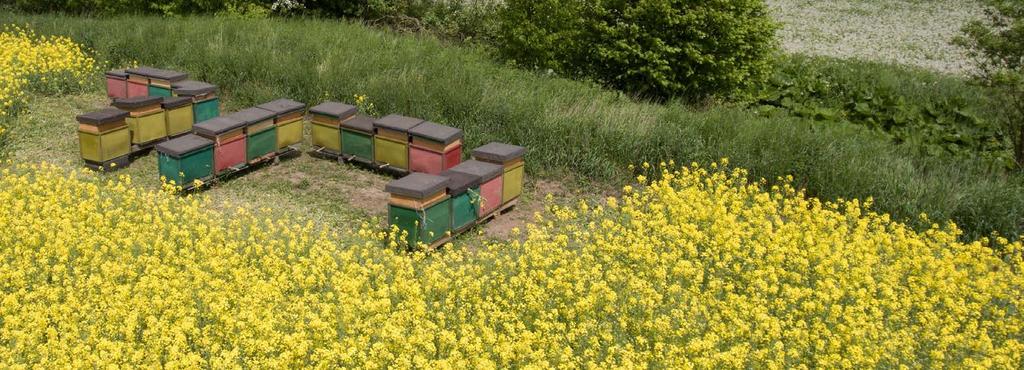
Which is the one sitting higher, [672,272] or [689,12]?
[689,12]

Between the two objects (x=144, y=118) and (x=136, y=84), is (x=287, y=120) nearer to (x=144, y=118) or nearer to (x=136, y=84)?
(x=144, y=118)

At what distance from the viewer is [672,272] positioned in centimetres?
765

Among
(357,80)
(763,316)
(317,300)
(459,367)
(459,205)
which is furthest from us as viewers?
(357,80)

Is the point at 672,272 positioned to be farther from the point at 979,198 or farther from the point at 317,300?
the point at 979,198

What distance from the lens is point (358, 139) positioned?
1070 cm

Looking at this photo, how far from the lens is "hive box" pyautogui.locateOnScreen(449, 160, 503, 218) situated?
29.5 ft

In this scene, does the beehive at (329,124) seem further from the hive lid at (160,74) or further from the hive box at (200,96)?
the hive lid at (160,74)

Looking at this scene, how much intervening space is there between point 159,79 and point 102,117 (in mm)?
2204

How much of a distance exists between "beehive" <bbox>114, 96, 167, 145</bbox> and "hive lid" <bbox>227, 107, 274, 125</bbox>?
1.23 metres

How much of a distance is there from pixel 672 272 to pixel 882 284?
1.75 meters

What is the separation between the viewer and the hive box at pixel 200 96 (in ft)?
38.0

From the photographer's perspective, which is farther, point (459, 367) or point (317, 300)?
point (317, 300)

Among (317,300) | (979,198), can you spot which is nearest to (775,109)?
(979,198)

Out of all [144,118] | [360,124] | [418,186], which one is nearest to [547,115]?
[360,124]
